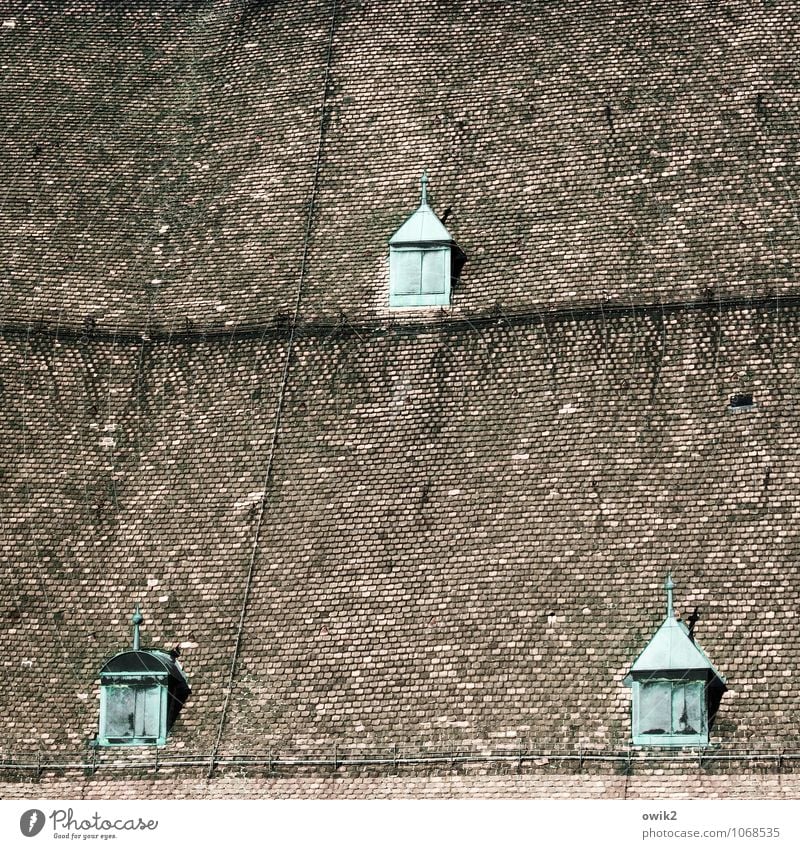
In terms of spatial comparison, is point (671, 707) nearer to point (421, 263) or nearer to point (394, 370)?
point (394, 370)

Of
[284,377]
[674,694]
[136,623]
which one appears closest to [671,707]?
[674,694]

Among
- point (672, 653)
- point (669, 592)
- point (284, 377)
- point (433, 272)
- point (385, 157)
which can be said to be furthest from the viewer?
point (385, 157)

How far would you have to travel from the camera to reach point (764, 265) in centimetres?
3356

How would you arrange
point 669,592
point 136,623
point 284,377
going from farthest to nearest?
point 284,377 → point 136,623 → point 669,592

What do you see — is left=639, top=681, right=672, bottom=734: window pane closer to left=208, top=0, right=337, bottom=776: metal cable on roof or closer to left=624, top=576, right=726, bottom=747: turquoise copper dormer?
left=624, top=576, right=726, bottom=747: turquoise copper dormer

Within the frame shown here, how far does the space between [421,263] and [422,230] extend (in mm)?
576

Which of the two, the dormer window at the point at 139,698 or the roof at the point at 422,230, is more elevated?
the roof at the point at 422,230

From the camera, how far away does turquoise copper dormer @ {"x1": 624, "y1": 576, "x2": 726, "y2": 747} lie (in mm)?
29438

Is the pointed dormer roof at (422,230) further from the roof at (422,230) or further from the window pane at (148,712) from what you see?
the window pane at (148,712)

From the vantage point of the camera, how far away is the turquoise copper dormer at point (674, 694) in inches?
1159

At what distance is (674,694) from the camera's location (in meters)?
29.5

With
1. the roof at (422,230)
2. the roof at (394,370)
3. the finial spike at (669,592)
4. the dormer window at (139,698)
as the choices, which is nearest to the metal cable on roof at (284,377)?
the roof at (394,370)

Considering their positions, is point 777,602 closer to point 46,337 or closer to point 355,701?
point 355,701
